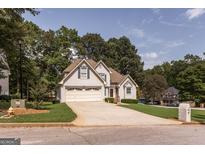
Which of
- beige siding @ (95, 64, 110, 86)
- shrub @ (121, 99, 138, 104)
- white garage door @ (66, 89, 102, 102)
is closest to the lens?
shrub @ (121, 99, 138, 104)

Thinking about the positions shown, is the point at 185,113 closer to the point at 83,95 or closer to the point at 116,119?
the point at 116,119

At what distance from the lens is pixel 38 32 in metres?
33.3

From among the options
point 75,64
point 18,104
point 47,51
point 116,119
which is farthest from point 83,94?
point 116,119

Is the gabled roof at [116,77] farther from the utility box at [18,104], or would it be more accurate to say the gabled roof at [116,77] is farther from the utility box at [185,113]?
the utility box at [185,113]

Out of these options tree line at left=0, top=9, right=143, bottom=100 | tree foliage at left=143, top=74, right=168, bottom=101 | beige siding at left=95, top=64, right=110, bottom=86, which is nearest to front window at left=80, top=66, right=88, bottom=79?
beige siding at left=95, top=64, right=110, bottom=86

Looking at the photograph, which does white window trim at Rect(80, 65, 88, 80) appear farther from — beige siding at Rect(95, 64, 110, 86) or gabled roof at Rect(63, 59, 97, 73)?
beige siding at Rect(95, 64, 110, 86)

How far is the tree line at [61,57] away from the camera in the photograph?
2564 centimetres

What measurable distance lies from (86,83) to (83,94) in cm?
202

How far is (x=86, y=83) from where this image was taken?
40.8 metres

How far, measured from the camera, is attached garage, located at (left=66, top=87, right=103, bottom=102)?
3894cm

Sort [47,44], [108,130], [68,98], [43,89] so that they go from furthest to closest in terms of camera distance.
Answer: [68,98], [47,44], [43,89], [108,130]
